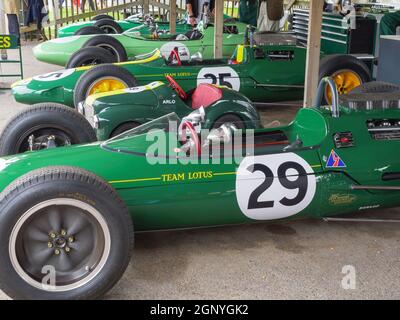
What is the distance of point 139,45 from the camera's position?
9.47m

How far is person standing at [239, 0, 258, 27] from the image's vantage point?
42.4 ft

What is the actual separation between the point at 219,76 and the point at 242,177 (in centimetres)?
384

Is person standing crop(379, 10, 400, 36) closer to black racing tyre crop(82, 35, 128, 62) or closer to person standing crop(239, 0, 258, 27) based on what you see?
black racing tyre crop(82, 35, 128, 62)

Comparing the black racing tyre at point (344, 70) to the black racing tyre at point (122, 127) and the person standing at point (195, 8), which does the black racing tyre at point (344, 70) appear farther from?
the person standing at point (195, 8)

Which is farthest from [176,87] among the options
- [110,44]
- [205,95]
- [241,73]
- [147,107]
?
[110,44]

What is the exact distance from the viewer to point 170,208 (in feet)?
11.4

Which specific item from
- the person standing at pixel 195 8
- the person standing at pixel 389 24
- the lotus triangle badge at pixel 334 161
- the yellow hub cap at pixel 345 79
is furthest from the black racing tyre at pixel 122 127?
the person standing at pixel 195 8

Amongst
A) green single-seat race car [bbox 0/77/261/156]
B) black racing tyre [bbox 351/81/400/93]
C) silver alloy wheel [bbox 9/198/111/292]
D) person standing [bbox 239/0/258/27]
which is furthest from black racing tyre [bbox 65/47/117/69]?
person standing [bbox 239/0/258/27]

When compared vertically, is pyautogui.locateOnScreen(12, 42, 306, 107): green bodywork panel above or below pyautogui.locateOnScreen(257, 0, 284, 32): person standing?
below

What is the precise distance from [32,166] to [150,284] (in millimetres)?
1113

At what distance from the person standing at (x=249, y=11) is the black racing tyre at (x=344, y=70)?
5981 mm

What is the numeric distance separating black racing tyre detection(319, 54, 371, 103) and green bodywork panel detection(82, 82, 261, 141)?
1938 mm
